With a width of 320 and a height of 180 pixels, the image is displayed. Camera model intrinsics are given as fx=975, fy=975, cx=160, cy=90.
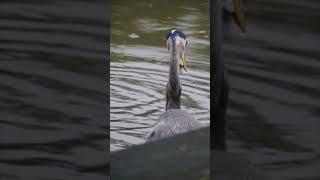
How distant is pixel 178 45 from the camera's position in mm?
3799

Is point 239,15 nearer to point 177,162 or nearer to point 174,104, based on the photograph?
point 174,104

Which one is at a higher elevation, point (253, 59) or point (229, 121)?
point (253, 59)

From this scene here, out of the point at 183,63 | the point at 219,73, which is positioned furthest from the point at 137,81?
the point at 219,73

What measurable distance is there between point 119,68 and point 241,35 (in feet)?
1.61

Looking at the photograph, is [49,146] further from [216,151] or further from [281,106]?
[281,106]

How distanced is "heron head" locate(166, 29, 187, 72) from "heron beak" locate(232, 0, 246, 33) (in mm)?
230

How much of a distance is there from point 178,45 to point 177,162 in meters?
0.46

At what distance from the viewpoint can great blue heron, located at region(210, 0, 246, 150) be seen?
375 centimetres

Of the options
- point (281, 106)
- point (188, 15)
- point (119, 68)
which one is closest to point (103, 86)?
point (119, 68)

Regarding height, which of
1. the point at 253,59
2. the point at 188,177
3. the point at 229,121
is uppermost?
the point at 253,59

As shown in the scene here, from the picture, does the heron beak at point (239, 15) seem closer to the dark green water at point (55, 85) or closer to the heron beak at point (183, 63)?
the heron beak at point (183, 63)

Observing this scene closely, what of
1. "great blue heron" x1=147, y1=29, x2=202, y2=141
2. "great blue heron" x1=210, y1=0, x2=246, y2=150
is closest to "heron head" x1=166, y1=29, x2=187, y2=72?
"great blue heron" x1=147, y1=29, x2=202, y2=141

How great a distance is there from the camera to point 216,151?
12.4ft

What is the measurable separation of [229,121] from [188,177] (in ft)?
0.92
